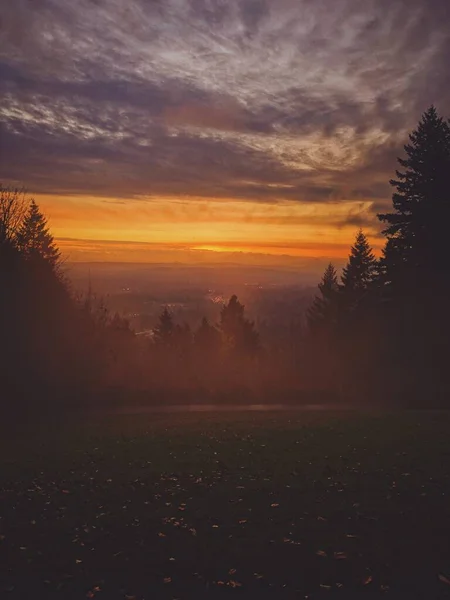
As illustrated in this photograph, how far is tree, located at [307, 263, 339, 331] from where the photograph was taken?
42.2 m

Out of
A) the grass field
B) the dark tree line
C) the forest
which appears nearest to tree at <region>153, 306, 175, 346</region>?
the forest

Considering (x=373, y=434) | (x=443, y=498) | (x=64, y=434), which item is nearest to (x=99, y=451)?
(x=64, y=434)

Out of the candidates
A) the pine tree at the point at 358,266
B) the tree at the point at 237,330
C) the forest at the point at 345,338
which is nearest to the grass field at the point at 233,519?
the forest at the point at 345,338

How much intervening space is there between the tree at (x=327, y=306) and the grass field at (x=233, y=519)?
95.5 feet

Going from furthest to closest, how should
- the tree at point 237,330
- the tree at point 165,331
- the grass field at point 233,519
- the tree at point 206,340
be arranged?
the tree at point 165,331 → the tree at point 206,340 → the tree at point 237,330 → the grass field at point 233,519

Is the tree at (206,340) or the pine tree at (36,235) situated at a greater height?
the pine tree at (36,235)

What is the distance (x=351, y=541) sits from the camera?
6.57 metres

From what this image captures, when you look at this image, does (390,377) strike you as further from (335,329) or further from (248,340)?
(248,340)

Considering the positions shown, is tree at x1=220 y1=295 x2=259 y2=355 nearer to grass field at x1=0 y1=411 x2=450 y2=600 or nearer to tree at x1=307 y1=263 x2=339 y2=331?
tree at x1=307 y1=263 x2=339 y2=331

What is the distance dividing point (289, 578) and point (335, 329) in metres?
33.8

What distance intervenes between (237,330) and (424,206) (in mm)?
28560

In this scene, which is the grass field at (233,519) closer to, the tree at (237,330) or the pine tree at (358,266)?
the pine tree at (358,266)

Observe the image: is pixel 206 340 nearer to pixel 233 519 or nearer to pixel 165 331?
pixel 165 331

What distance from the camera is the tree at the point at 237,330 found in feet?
164
